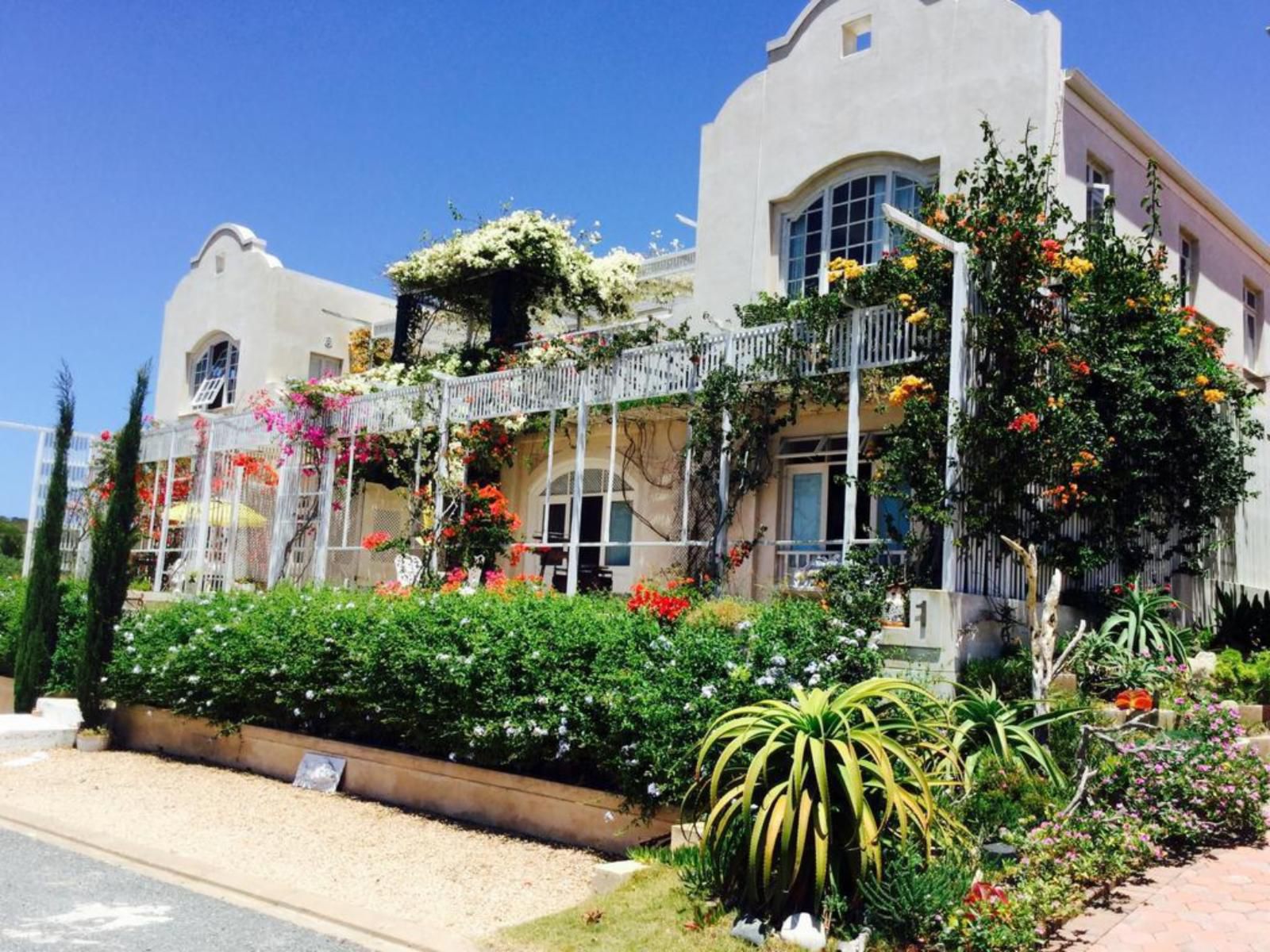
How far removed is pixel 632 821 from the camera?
7.62 meters

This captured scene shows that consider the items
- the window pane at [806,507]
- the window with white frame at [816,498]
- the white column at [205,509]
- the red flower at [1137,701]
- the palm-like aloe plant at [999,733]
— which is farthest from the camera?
the white column at [205,509]

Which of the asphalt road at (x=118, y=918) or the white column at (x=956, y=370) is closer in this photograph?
the asphalt road at (x=118, y=918)

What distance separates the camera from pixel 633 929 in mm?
5887

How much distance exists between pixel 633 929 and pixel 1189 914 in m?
2.69

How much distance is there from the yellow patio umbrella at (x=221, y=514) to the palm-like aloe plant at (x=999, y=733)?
14.1m

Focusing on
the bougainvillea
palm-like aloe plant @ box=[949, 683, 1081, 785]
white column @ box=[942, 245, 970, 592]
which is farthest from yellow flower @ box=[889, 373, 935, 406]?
palm-like aloe plant @ box=[949, 683, 1081, 785]

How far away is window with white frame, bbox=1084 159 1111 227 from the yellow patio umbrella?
42.4 feet

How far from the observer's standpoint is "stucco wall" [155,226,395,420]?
22438 mm

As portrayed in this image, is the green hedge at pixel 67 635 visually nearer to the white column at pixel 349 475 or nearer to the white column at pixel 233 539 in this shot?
the white column at pixel 233 539

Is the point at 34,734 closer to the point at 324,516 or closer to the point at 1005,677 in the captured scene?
the point at 324,516

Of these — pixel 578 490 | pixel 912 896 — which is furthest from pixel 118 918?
pixel 578 490

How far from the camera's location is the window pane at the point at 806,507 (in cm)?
1480

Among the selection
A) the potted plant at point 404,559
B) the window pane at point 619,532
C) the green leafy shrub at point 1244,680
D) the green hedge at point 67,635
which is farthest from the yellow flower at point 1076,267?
the green hedge at point 67,635

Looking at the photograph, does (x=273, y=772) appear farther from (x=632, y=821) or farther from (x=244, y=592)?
(x=632, y=821)
